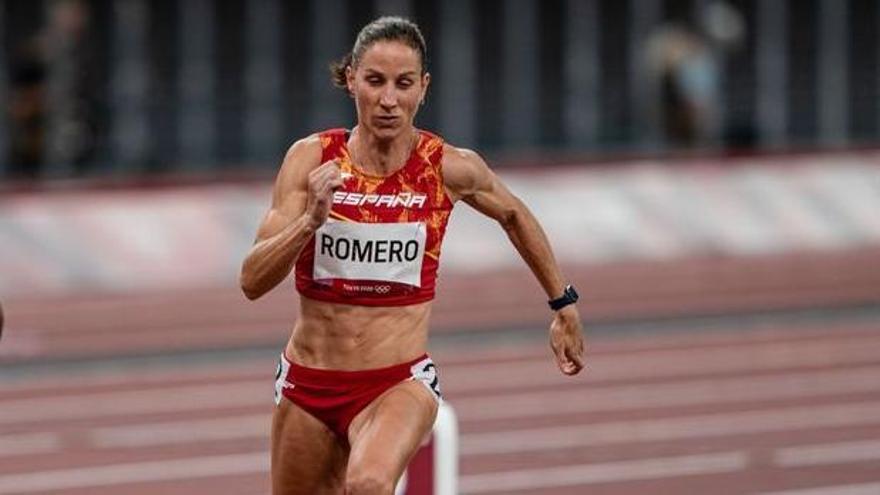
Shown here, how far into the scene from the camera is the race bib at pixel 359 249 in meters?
7.16

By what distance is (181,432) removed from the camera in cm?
1301

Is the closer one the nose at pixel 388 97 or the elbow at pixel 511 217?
the nose at pixel 388 97

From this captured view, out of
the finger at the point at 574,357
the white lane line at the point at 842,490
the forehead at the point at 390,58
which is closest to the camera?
the forehead at the point at 390,58

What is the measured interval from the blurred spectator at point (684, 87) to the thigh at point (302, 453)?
46.1 ft

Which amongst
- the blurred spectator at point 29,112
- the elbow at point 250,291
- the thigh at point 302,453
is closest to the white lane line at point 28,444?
the thigh at point 302,453

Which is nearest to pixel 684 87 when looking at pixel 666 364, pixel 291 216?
pixel 666 364

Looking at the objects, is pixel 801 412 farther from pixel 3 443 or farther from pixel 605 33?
pixel 605 33

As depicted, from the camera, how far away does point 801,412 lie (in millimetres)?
13430

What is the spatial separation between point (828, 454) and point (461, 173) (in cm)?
530

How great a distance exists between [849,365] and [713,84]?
6.87m

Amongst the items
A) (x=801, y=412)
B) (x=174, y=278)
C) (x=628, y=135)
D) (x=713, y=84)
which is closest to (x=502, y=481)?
(x=801, y=412)

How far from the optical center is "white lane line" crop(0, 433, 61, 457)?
40.8 ft

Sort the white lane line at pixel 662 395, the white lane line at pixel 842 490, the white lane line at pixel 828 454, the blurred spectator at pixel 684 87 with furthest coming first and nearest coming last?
the blurred spectator at pixel 684 87
the white lane line at pixel 662 395
the white lane line at pixel 828 454
the white lane line at pixel 842 490

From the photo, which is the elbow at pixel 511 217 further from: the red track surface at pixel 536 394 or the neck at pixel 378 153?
the red track surface at pixel 536 394
